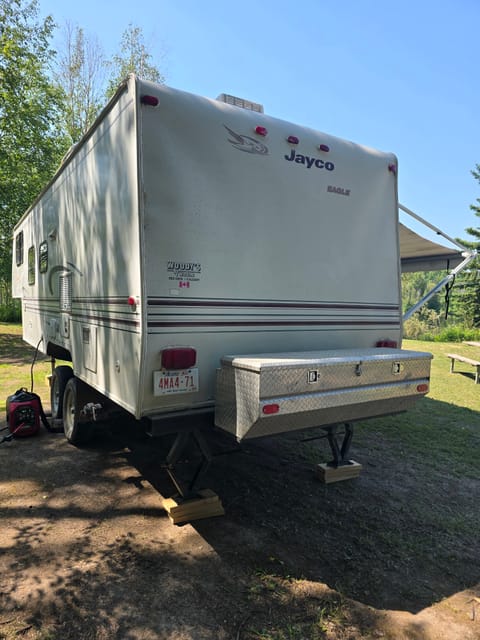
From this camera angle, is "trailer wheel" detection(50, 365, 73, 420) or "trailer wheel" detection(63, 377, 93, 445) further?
"trailer wheel" detection(50, 365, 73, 420)

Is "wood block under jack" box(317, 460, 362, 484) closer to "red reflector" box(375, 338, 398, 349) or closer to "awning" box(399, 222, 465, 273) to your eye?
"red reflector" box(375, 338, 398, 349)

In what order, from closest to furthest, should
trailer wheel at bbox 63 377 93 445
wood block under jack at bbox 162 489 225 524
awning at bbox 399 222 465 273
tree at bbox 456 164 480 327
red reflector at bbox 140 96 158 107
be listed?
red reflector at bbox 140 96 158 107, wood block under jack at bbox 162 489 225 524, trailer wheel at bbox 63 377 93 445, awning at bbox 399 222 465 273, tree at bbox 456 164 480 327

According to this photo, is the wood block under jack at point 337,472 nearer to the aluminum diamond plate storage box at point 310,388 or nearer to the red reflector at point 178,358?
the aluminum diamond plate storage box at point 310,388

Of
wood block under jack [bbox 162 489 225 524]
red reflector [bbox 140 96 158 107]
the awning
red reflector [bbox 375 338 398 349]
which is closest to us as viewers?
red reflector [bbox 140 96 158 107]

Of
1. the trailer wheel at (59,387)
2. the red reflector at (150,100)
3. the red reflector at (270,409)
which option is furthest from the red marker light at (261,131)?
the trailer wheel at (59,387)

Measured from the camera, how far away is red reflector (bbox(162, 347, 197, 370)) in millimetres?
2959

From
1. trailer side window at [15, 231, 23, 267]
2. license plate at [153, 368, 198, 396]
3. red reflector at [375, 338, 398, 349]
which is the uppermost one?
trailer side window at [15, 231, 23, 267]

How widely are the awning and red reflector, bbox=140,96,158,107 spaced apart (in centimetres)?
325

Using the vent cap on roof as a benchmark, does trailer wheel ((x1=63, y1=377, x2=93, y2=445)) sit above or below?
below

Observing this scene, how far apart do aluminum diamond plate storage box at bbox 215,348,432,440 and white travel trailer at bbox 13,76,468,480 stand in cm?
1

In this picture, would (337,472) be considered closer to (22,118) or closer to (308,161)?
(308,161)

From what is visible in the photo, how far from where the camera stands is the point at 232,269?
10.8 ft

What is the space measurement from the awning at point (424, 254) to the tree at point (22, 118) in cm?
1401

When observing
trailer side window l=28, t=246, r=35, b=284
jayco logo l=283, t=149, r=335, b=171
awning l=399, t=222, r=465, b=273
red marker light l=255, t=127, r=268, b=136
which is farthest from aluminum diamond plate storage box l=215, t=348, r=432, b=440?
trailer side window l=28, t=246, r=35, b=284
